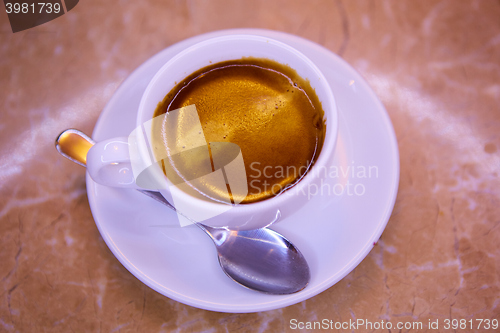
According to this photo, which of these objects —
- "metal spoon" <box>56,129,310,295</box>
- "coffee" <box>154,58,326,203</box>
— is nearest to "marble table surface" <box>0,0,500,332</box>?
"metal spoon" <box>56,129,310,295</box>

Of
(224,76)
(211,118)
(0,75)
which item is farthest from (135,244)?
(0,75)

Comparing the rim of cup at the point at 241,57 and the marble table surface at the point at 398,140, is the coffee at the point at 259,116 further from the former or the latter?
the marble table surface at the point at 398,140

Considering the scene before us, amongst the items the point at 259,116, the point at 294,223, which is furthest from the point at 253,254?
the point at 259,116

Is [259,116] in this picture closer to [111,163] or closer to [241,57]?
[241,57]

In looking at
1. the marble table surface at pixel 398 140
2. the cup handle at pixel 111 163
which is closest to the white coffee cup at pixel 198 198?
the cup handle at pixel 111 163

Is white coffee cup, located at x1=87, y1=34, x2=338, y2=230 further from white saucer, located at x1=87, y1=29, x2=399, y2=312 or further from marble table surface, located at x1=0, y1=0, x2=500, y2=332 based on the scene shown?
marble table surface, located at x1=0, y1=0, x2=500, y2=332
